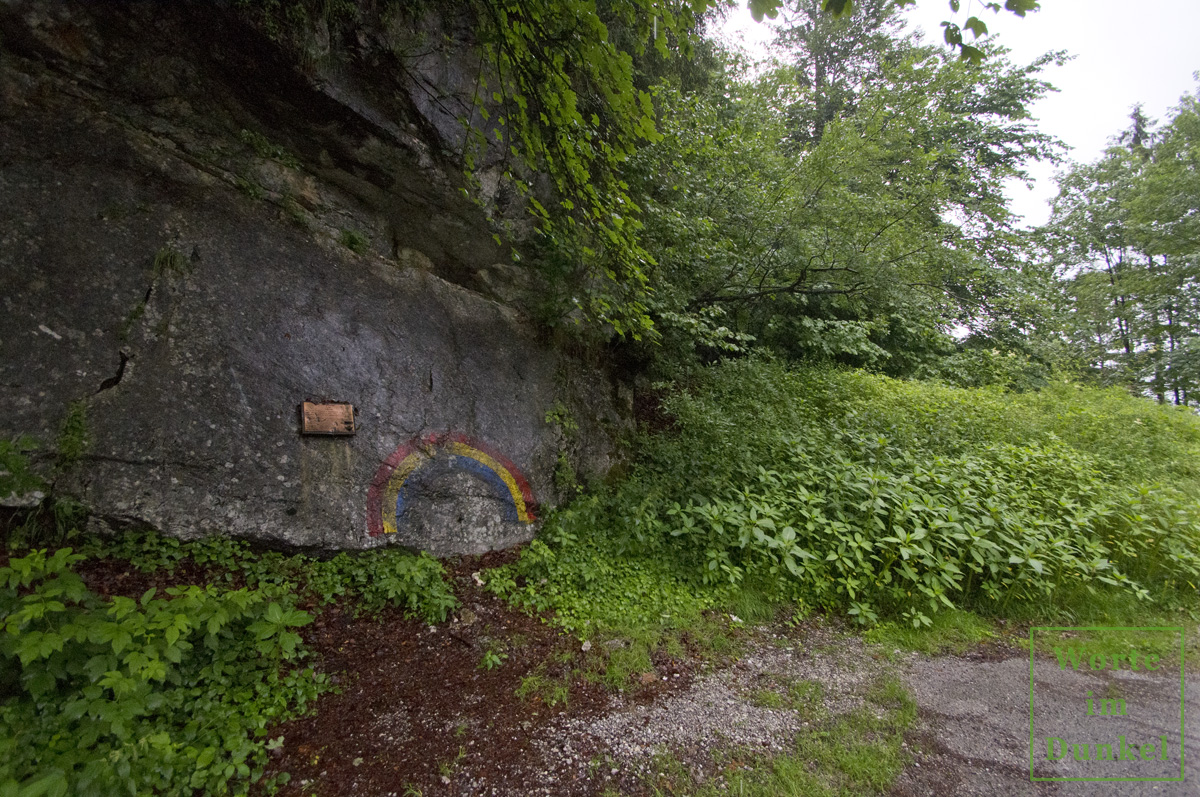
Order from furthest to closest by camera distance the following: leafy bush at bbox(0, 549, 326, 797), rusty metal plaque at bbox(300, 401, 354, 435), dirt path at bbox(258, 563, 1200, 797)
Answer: rusty metal plaque at bbox(300, 401, 354, 435) < dirt path at bbox(258, 563, 1200, 797) < leafy bush at bbox(0, 549, 326, 797)

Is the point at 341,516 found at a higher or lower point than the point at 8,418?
lower

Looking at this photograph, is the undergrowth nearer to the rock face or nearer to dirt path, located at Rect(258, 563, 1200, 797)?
dirt path, located at Rect(258, 563, 1200, 797)

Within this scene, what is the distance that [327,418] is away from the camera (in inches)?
146

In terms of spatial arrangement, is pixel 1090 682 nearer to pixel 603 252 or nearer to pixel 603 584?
pixel 603 584

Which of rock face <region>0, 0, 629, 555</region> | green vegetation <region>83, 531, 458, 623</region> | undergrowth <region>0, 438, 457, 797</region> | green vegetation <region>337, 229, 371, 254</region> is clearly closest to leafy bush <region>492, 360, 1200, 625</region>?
green vegetation <region>83, 531, 458, 623</region>

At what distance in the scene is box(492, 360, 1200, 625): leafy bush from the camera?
387 centimetres

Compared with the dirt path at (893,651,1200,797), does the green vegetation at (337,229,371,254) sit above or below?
above

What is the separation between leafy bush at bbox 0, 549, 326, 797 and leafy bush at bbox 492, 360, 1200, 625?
1768 mm

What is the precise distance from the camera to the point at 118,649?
1.96 m

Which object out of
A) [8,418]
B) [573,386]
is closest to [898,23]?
[573,386]

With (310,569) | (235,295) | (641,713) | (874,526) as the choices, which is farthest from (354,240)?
(874,526)

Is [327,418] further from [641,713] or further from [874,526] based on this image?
[874,526]

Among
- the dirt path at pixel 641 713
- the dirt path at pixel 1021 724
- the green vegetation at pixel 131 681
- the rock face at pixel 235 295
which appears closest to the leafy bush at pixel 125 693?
the green vegetation at pixel 131 681

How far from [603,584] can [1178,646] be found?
156 inches
